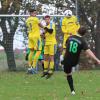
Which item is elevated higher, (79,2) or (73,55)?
(73,55)

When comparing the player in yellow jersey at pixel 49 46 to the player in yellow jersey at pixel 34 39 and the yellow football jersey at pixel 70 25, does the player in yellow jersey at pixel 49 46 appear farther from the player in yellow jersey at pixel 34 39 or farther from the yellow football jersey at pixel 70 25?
the yellow football jersey at pixel 70 25

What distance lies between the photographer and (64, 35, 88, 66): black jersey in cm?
1208

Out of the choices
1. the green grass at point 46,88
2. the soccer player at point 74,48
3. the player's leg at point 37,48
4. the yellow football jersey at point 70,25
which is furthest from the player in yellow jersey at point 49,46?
the soccer player at point 74,48

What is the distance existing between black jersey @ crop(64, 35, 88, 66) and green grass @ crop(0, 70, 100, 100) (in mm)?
859

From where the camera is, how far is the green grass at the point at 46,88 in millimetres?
12288

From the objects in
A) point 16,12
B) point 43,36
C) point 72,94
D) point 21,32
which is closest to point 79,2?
point 16,12

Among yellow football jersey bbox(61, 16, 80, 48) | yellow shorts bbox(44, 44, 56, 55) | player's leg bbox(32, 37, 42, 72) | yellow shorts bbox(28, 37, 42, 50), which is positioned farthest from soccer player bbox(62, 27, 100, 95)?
yellow football jersey bbox(61, 16, 80, 48)

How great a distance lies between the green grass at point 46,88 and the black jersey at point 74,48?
0.86m

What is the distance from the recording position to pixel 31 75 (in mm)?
18078

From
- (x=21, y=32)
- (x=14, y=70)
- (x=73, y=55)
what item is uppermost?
(x=73, y=55)

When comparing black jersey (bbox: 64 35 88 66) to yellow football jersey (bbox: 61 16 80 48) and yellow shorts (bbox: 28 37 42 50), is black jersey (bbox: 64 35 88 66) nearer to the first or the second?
yellow shorts (bbox: 28 37 42 50)

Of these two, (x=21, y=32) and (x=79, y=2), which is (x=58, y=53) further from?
(x=79, y=2)

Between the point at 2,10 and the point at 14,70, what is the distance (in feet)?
13.6

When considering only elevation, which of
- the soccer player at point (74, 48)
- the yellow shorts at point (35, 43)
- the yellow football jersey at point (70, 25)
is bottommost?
the yellow shorts at point (35, 43)
